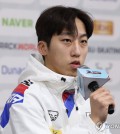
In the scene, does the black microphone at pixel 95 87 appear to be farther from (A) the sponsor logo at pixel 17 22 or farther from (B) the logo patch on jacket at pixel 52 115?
(A) the sponsor logo at pixel 17 22

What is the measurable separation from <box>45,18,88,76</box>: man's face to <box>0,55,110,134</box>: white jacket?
0.03 metres

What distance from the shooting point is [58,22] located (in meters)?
1.22

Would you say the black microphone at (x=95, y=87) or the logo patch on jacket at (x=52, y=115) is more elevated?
the black microphone at (x=95, y=87)

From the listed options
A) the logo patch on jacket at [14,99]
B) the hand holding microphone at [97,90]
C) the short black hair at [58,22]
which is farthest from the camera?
the short black hair at [58,22]

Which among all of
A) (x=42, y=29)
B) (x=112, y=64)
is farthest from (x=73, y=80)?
(x=112, y=64)

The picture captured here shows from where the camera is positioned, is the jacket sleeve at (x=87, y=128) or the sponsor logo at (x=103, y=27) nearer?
the jacket sleeve at (x=87, y=128)

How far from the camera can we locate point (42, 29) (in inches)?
50.2

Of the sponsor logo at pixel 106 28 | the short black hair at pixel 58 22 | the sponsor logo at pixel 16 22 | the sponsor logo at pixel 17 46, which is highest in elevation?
the short black hair at pixel 58 22

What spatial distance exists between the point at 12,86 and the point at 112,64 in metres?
0.54

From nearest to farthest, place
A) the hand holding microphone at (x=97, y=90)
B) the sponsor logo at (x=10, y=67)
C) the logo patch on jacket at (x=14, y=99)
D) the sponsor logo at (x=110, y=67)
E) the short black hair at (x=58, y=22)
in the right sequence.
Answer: the hand holding microphone at (x=97, y=90), the logo patch on jacket at (x=14, y=99), the short black hair at (x=58, y=22), the sponsor logo at (x=10, y=67), the sponsor logo at (x=110, y=67)

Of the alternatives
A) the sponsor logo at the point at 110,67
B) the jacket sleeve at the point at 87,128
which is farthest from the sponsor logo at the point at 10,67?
the jacket sleeve at the point at 87,128

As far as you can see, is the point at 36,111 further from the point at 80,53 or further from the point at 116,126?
the point at 116,126

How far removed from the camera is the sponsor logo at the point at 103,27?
195 cm

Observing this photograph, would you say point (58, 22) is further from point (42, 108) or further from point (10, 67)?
point (10, 67)
